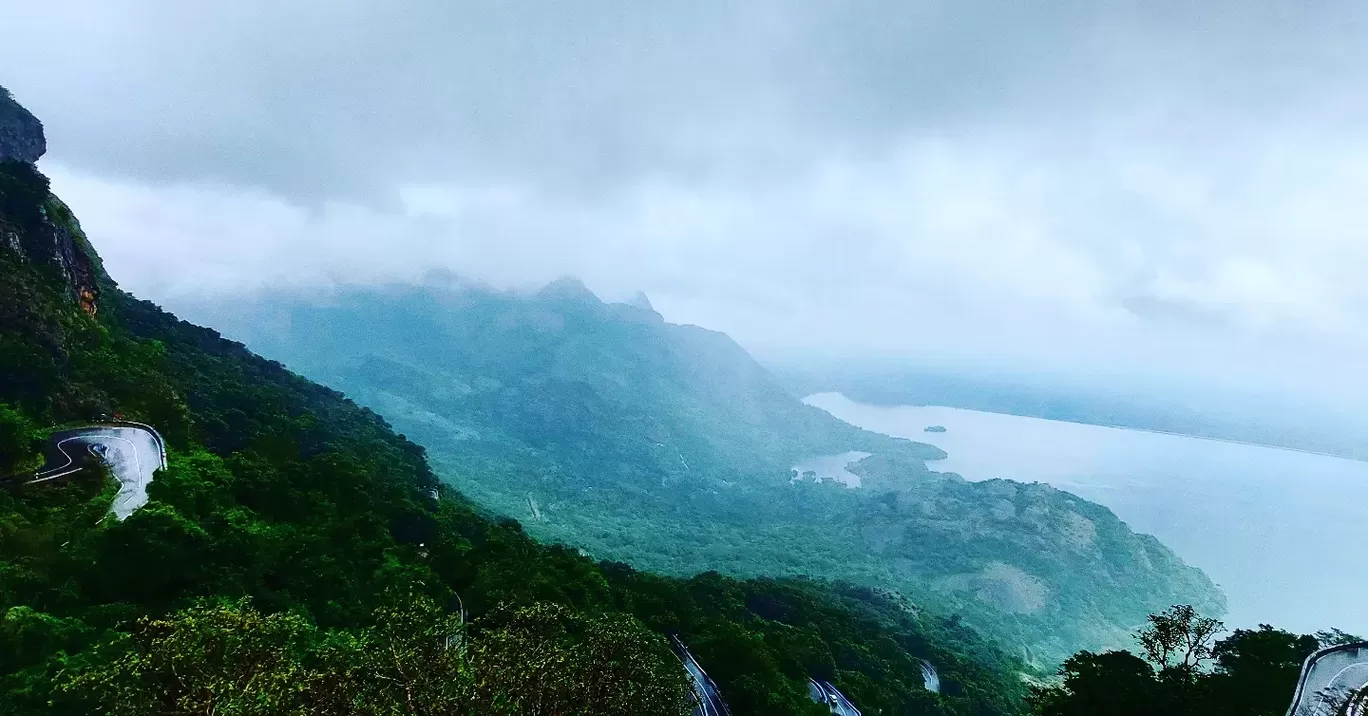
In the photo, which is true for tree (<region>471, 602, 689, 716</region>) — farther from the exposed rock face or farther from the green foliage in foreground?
the exposed rock face

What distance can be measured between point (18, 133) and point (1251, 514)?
22727cm

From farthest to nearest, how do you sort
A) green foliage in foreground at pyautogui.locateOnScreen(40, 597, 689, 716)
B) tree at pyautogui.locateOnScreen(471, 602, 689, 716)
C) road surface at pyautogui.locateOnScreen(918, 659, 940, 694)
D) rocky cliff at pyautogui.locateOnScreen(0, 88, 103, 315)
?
road surface at pyautogui.locateOnScreen(918, 659, 940, 694) < rocky cliff at pyautogui.locateOnScreen(0, 88, 103, 315) < tree at pyautogui.locateOnScreen(471, 602, 689, 716) < green foliage in foreground at pyautogui.locateOnScreen(40, 597, 689, 716)

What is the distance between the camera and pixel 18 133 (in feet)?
170

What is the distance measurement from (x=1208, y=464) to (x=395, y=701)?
830 ft

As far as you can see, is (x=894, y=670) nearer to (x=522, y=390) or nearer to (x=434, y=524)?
(x=434, y=524)

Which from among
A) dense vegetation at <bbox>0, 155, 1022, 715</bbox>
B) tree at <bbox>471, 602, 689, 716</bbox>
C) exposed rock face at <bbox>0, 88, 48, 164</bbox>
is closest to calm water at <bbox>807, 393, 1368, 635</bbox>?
dense vegetation at <bbox>0, 155, 1022, 715</bbox>

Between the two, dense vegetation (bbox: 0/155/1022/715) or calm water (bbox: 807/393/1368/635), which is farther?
calm water (bbox: 807/393/1368/635)

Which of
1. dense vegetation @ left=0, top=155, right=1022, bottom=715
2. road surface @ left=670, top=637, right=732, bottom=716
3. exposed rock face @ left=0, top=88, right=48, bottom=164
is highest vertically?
exposed rock face @ left=0, top=88, right=48, bottom=164

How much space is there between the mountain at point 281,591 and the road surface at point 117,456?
2.21 ft

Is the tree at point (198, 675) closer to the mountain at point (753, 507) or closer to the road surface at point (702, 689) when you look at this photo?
the road surface at point (702, 689)

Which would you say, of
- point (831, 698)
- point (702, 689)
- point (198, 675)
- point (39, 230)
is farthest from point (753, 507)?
point (198, 675)

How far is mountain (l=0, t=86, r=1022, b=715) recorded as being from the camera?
11.8 meters

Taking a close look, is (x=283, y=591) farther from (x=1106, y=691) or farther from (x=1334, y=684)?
(x=1334, y=684)

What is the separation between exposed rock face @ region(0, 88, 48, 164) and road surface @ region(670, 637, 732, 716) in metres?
69.7
